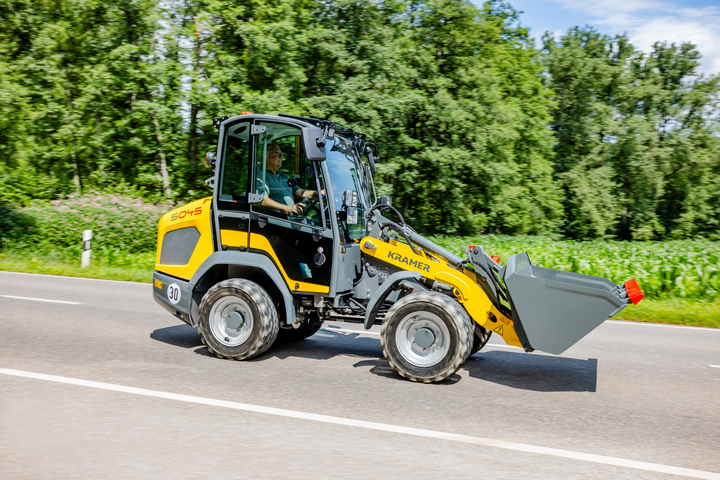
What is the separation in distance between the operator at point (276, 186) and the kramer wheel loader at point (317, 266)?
0.04ft

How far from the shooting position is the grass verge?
9.94 m

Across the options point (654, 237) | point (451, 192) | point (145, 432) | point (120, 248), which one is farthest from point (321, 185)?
point (654, 237)

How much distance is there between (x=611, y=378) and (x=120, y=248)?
52.5ft

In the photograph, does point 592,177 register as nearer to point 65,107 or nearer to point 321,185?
point 65,107

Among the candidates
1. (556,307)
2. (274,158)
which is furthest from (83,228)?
(556,307)

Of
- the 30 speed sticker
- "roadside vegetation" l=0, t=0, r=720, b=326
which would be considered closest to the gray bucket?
the 30 speed sticker

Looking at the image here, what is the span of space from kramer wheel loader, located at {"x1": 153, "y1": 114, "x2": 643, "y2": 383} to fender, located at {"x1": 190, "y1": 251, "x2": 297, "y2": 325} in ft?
0.04

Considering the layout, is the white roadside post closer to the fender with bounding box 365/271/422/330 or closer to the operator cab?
the operator cab

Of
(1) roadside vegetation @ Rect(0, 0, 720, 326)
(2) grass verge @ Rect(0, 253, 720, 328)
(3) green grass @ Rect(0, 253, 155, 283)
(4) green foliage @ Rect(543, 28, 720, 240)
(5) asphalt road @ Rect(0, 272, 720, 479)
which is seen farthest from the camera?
(4) green foliage @ Rect(543, 28, 720, 240)

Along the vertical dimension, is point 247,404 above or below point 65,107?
below

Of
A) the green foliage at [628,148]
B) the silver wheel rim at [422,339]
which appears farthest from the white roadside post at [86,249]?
the green foliage at [628,148]

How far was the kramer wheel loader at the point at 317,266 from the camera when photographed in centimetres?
559

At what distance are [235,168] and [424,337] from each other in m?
2.76

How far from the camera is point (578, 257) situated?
14570 millimetres
